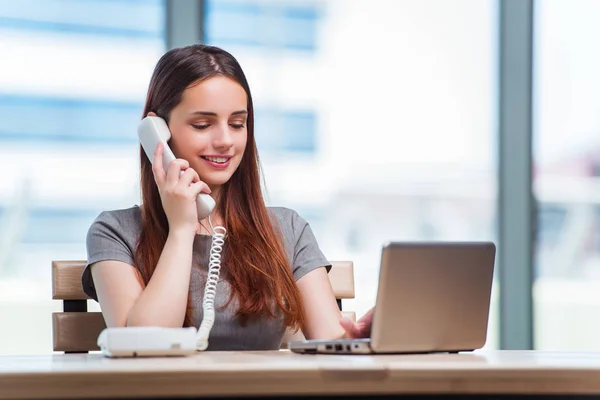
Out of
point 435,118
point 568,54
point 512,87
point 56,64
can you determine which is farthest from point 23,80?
point 568,54

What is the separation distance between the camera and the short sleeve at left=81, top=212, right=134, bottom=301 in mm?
1789

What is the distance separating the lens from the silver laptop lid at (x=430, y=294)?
1.30 m

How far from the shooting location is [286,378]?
109 cm

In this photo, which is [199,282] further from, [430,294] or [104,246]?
[430,294]

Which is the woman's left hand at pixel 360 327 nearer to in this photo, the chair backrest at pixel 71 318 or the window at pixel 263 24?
the chair backrest at pixel 71 318

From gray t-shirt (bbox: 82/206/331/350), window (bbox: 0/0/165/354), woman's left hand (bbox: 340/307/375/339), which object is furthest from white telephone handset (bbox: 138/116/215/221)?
window (bbox: 0/0/165/354)

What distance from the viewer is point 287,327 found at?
1951 mm

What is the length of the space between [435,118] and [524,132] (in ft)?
1.19

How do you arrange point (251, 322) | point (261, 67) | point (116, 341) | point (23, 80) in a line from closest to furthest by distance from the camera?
1. point (116, 341)
2. point (251, 322)
3. point (23, 80)
4. point (261, 67)

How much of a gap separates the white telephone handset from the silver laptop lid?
0.59 m

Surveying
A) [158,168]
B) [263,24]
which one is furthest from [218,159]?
[263,24]

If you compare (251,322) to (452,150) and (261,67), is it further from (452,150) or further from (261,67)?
(452,150)

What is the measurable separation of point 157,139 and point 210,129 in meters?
0.12

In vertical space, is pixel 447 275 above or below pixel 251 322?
above
